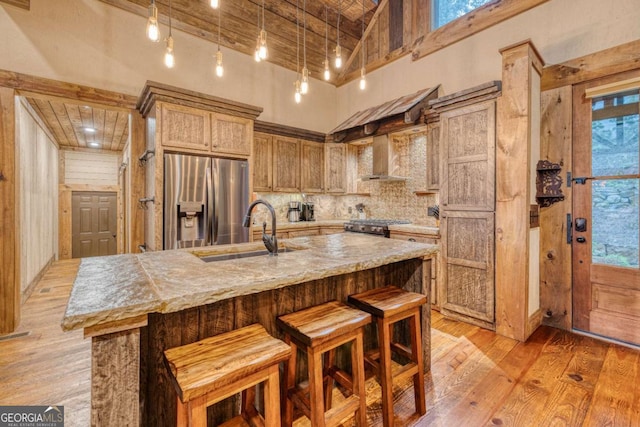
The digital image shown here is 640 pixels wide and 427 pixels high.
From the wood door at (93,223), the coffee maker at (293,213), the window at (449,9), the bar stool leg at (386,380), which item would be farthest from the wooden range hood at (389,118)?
the wood door at (93,223)

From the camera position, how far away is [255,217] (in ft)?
14.6

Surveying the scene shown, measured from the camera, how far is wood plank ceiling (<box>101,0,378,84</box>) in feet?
11.8

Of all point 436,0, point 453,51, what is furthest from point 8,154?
point 436,0

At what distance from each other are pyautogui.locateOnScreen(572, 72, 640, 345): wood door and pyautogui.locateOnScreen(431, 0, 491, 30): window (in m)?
1.77

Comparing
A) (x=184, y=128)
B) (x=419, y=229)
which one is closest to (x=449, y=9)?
(x=419, y=229)

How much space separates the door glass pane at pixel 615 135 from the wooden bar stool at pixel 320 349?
110 inches

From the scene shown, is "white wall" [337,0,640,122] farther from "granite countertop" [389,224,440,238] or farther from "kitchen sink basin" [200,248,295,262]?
"kitchen sink basin" [200,248,295,262]

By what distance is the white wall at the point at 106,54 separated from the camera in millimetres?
2785

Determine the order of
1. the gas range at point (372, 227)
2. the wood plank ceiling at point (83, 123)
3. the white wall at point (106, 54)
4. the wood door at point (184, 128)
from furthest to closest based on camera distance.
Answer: the wood plank ceiling at point (83, 123) < the gas range at point (372, 227) < the wood door at point (184, 128) < the white wall at point (106, 54)

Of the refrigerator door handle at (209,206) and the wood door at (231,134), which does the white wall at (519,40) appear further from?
the refrigerator door handle at (209,206)

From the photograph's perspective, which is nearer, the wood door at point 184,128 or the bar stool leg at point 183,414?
the bar stool leg at point 183,414

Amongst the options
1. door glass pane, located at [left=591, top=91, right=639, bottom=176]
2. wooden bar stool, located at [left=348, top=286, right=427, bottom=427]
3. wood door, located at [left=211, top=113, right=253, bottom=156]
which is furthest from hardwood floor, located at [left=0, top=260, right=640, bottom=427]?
wood door, located at [left=211, top=113, right=253, bottom=156]

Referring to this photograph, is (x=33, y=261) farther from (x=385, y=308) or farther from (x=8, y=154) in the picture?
(x=385, y=308)

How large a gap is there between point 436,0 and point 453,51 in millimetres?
898
